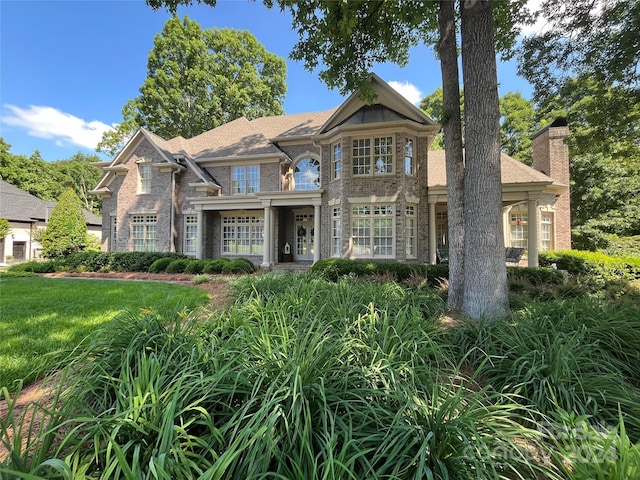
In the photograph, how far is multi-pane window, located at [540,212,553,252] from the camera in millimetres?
16359

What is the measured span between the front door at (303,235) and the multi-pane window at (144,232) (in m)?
8.63

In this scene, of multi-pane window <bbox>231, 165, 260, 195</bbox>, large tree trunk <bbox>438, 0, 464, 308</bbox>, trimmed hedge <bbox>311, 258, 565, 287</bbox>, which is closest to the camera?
large tree trunk <bbox>438, 0, 464, 308</bbox>

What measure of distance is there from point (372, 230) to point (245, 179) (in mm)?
8883

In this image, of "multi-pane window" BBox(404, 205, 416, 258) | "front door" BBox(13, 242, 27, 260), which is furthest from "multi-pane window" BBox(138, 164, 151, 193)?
"front door" BBox(13, 242, 27, 260)

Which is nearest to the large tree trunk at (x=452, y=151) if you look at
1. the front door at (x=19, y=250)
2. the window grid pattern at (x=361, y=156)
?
the window grid pattern at (x=361, y=156)

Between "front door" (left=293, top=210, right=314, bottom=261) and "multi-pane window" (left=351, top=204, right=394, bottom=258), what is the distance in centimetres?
451

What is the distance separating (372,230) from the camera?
1279 centimetres

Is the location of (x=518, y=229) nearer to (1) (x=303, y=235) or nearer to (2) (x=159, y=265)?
(1) (x=303, y=235)

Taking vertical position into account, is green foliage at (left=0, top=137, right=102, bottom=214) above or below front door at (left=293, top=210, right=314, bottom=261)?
above

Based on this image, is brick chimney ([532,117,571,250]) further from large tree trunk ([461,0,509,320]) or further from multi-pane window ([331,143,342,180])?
large tree trunk ([461,0,509,320])

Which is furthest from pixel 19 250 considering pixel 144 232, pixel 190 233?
pixel 190 233

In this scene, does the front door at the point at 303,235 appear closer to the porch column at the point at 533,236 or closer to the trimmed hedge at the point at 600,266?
the porch column at the point at 533,236

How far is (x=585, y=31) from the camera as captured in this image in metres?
7.89

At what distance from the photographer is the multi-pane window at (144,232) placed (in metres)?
17.5
